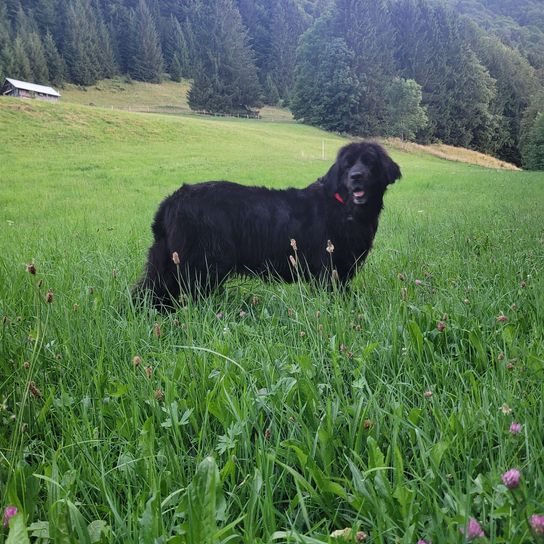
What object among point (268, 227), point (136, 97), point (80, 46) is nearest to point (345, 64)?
point (136, 97)

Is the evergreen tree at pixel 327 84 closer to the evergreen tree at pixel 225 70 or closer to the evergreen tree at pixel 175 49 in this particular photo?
the evergreen tree at pixel 225 70

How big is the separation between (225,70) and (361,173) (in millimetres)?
76498

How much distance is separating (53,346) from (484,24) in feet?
389

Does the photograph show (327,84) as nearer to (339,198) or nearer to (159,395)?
(339,198)

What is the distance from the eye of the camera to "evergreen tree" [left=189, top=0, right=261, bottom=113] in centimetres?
6969

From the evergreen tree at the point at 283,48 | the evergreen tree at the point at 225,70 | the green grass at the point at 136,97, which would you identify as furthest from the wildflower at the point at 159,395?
the evergreen tree at the point at 283,48

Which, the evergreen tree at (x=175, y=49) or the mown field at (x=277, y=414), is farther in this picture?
the evergreen tree at (x=175, y=49)

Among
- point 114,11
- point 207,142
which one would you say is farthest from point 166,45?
point 207,142

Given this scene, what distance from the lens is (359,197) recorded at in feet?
13.4

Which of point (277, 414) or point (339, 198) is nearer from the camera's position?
→ point (277, 414)

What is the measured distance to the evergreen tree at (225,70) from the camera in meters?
69.7

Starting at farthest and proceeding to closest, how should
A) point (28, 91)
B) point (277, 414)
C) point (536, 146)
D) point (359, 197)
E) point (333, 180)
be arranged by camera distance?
point (28, 91) → point (536, 146) → point (333, 180) → point (359, 197) → point (277, 414)

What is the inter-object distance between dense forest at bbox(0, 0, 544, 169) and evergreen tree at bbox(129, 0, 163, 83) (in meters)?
0.20

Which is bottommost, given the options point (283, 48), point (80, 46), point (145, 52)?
point (80, 46)
